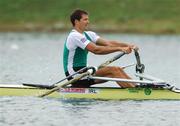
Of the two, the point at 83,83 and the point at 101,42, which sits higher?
the point at 101,42

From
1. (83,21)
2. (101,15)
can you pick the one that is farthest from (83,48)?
(101,15)

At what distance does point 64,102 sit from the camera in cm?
2180

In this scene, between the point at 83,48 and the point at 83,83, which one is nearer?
the point at 83,48

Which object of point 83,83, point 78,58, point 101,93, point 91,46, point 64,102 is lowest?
point 64,102

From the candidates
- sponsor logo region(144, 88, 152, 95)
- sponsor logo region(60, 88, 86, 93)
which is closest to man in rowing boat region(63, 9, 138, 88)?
sponsor logo region(60, 88, 86, 93)

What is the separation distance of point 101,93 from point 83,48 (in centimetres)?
127

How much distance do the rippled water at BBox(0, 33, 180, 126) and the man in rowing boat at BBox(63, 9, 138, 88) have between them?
2.42 ft

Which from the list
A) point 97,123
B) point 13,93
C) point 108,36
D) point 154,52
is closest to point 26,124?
point 97,123

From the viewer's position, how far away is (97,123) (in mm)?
18906

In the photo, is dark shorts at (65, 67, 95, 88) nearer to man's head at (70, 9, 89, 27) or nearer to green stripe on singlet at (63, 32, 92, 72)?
green stripe on singlet at (63, 32, 92, 72)

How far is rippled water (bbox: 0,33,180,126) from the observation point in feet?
63.4

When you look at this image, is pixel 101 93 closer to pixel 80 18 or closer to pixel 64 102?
pixel 64 102

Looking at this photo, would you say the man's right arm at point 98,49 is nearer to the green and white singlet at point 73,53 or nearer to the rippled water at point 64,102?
the green and white singlet at point 73,53

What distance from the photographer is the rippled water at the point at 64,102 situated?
63.4ft
